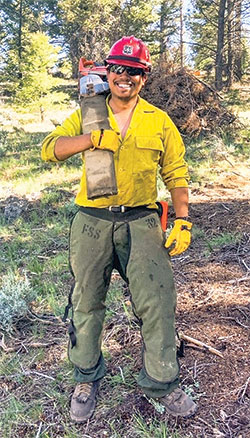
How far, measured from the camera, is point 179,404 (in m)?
2.44

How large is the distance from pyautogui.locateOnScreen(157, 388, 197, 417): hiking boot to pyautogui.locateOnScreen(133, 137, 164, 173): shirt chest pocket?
1.35m

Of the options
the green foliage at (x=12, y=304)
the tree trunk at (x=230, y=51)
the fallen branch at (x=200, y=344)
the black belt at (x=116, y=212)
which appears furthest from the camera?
the tree trunk at (x=230, y=51)

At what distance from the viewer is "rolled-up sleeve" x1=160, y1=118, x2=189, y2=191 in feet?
8.29

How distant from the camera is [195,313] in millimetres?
3383

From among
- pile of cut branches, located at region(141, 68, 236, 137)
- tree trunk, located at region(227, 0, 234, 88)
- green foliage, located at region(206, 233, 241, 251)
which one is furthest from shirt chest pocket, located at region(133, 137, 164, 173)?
tree trunk, located at region(227, 0, 234, 88)

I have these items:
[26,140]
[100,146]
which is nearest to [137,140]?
[100,146]

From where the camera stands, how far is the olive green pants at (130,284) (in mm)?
2410

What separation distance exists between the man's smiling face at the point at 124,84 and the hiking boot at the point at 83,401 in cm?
180

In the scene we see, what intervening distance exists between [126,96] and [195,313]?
1859mm

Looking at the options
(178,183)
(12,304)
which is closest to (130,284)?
(178,183)

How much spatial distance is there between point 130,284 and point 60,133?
981mm

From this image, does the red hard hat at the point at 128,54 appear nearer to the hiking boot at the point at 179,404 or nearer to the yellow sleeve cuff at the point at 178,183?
the yellow sleeve cuff at the point at 178,183

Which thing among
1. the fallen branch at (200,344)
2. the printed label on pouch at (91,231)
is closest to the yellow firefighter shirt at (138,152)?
the printed label on pouch at (91,231)

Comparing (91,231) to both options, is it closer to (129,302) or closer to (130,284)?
(130,284)
